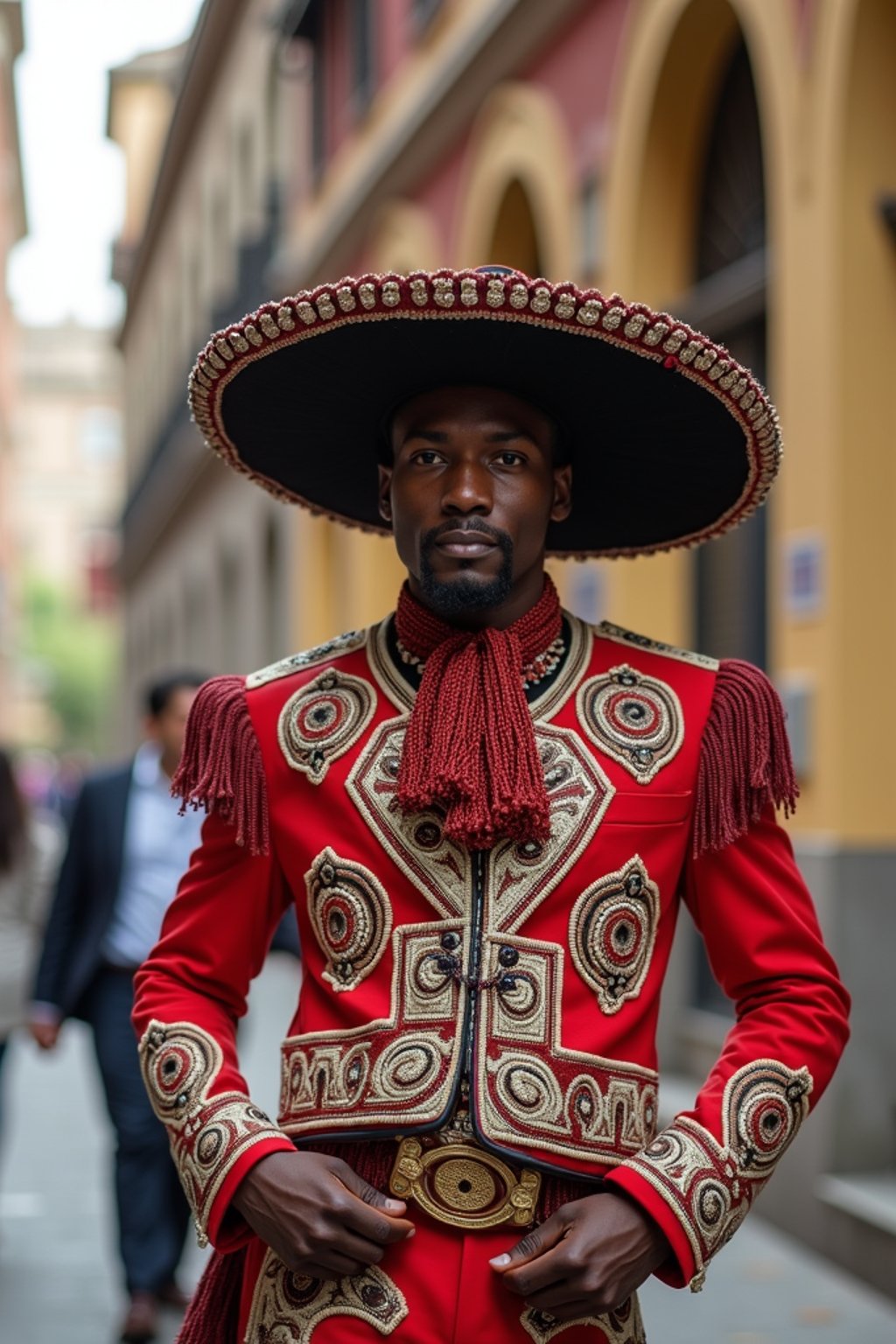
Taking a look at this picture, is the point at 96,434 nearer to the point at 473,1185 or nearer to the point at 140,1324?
the point at 140,1324

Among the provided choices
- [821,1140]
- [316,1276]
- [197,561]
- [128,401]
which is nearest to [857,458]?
[821,1140]

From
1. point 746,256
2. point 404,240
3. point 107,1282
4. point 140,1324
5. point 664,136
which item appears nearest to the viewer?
point 140,1324

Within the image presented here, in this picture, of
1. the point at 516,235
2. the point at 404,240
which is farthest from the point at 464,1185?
the point at 404,240

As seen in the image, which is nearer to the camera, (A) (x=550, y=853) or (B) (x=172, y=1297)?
(A) (x=550, y=853)

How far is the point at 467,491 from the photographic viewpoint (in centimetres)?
261

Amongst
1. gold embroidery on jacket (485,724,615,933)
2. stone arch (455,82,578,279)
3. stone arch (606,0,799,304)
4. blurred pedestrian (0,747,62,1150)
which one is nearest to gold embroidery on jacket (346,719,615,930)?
gold embroidery on jacket (485,724,615,933)

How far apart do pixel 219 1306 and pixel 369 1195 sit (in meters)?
0.40

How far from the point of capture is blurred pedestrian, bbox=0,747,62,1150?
7336mm

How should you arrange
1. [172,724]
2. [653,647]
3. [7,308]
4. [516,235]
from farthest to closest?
[7,308] < [516,235] < [172,724] < [653,647]

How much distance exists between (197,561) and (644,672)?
932 inches

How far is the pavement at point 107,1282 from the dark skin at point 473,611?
12.1 feet

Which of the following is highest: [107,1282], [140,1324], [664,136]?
[664,136]

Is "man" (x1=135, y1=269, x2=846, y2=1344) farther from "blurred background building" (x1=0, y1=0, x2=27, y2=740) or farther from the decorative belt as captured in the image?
"blurred background building" (x1=0, y1=0, x2=27, y2=740)

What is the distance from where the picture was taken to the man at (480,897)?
2492 millimetres
